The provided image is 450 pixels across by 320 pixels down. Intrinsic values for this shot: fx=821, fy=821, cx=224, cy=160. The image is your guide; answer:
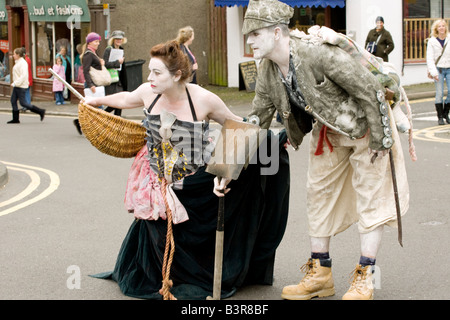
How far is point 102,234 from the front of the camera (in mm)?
6988

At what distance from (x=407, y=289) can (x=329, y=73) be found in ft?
5.19

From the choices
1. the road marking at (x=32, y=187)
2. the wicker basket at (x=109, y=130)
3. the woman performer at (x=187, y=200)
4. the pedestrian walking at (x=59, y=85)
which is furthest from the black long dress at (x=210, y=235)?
the pedestrian walking at (x=59, y=85)

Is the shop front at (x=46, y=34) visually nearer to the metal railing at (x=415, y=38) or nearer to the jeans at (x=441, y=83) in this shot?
the metal railing at (x=415, y=38)

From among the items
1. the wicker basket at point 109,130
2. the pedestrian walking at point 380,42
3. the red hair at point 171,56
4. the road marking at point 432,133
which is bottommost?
the road marking at point 432,133

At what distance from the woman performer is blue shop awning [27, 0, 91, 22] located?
1700 centimetres

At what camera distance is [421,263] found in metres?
5.91

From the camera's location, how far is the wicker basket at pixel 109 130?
210 inches

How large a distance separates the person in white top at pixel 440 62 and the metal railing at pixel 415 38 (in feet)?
21.6

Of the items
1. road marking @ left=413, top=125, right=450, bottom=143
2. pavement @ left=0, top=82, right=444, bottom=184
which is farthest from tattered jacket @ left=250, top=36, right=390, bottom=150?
pavement @ left=0, top=82, right=444, bottom=184

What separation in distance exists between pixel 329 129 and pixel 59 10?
18358mm

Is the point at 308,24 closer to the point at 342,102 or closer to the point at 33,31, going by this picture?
the point at 33,31

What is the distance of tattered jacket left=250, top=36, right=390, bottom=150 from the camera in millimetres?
4684

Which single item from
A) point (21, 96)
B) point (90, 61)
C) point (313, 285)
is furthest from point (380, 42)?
point (313, 285)

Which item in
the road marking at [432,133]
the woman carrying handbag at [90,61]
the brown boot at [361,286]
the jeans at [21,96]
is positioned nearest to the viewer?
the brown boot at [361,286]
